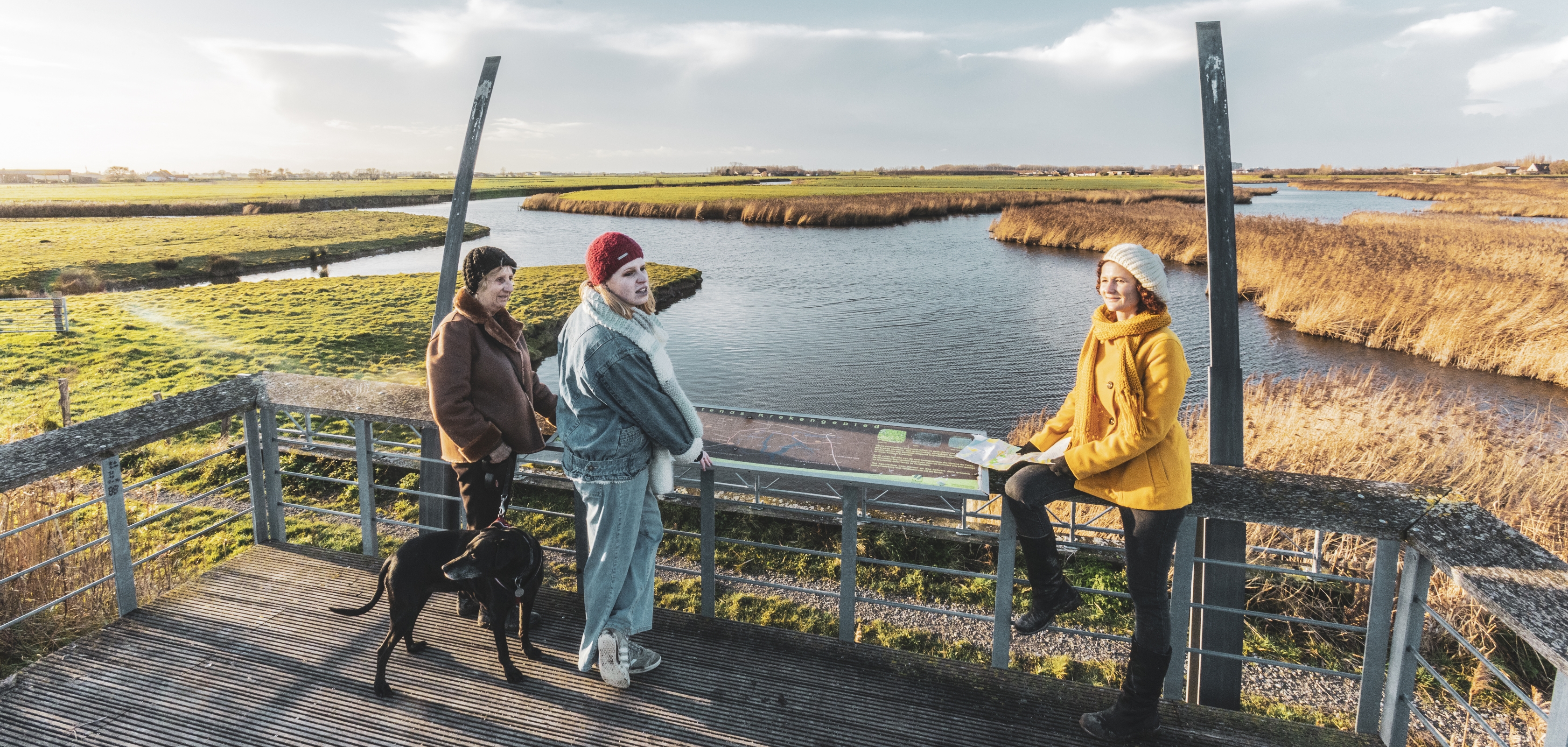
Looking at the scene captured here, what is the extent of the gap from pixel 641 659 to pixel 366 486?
1.89 metres

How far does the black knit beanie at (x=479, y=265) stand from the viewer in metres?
3.31

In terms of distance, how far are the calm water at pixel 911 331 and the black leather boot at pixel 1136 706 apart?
971 centimetres

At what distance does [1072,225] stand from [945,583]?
3334 centimetres

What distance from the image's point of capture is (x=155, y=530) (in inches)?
300

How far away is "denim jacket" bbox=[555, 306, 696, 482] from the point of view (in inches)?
112

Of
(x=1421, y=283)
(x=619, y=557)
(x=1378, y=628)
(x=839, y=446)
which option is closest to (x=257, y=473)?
(x=619, y=557)

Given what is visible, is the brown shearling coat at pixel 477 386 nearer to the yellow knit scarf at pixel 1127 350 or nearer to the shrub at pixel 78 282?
the yellow knit scarf at pixel 1127 350

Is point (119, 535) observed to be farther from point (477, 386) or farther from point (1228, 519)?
point (1228, 519)

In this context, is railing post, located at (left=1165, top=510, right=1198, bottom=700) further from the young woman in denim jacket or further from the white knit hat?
the young woman in denim jacket

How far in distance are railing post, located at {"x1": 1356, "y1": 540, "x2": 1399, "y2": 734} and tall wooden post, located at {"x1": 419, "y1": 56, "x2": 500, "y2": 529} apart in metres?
4.28

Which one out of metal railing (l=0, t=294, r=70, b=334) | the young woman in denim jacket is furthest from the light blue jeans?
metal railing (l=0, t=294, r=70, b=334)

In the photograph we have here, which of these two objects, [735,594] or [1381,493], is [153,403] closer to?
[735,594]

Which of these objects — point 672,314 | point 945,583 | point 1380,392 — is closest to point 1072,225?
point 672,314

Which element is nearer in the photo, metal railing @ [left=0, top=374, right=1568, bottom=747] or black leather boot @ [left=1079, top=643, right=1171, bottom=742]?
metal railing @ [left=0, top=374, right=1568, bottom=747]
